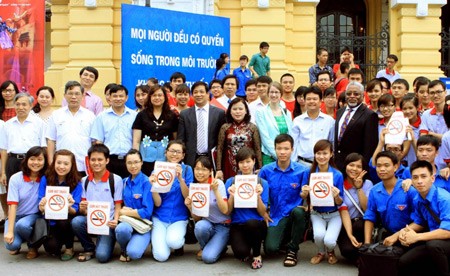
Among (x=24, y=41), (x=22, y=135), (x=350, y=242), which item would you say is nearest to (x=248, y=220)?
(x=350, y=242)

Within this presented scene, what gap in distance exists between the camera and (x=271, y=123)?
7426mm

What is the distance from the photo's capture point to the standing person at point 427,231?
19.0 feet

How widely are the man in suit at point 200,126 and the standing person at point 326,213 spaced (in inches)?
51.0

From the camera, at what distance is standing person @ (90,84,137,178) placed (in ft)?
24.4

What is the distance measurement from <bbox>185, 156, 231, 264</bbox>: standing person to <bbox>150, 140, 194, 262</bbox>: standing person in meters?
0.16

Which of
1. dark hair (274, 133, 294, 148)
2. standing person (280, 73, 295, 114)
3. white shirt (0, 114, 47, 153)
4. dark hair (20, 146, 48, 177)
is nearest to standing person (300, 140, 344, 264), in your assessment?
dark hair (274, 133, 294, 148)

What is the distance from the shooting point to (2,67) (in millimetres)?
13016

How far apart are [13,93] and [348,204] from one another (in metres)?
4.30

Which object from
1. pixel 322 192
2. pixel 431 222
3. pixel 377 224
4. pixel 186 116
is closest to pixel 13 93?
pixel 186 116

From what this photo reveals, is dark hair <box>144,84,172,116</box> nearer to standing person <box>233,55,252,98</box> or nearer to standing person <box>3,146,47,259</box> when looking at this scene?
standing person <box>3,146,47,259</box>

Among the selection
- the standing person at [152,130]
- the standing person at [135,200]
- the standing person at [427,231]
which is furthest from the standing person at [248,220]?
the standing person at [427,231]

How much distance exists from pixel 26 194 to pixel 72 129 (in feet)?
3.18

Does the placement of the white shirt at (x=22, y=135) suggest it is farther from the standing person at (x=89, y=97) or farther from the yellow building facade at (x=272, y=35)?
the yellow building facade at (x=272, y=35)

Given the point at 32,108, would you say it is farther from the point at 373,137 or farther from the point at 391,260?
the point at 391,260
